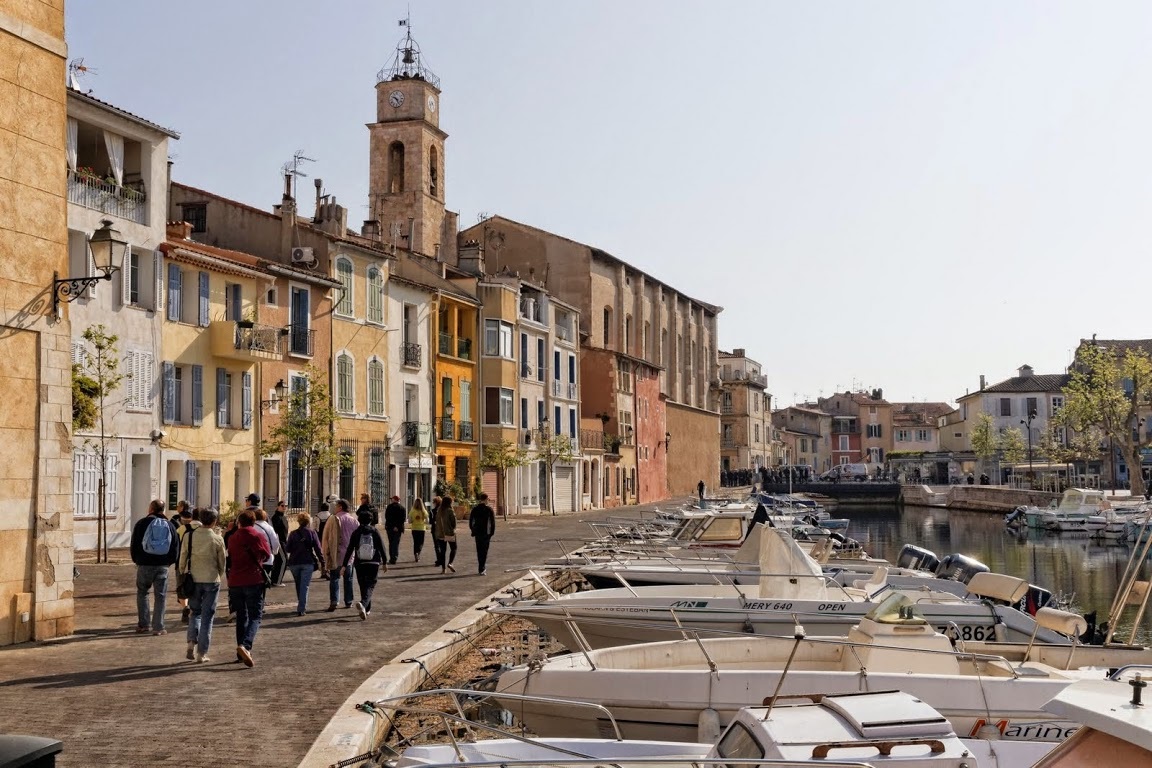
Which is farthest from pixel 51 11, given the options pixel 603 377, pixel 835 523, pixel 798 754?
pixel 603 377

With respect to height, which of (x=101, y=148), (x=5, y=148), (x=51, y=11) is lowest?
(x=5, y=148)

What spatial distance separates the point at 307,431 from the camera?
3653cm

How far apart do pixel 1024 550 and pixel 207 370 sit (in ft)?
108

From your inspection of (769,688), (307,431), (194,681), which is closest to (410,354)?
(307,431)

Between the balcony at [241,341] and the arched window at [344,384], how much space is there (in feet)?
16.1

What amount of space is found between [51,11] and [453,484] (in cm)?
3259

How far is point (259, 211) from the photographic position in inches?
1646

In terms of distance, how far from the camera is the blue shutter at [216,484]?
34562 mm

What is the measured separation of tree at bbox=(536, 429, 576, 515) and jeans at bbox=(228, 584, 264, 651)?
1674 inches

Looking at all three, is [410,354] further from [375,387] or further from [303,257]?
[303,257]

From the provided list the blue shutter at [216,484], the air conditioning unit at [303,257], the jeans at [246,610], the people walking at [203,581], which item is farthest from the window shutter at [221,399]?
the jeans at [246,610]

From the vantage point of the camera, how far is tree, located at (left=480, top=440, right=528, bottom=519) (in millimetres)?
51438

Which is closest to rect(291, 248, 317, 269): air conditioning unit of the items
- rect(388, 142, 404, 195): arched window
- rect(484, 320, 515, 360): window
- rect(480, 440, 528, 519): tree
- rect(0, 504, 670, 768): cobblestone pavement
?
rect(484, 320, 515, 360): window

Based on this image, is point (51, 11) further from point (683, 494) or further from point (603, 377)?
point (683, 494)
